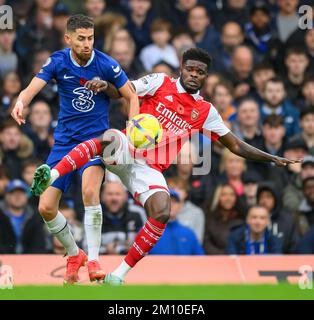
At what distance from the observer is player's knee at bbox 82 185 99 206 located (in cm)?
1122

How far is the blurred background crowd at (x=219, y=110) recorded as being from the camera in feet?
47.5

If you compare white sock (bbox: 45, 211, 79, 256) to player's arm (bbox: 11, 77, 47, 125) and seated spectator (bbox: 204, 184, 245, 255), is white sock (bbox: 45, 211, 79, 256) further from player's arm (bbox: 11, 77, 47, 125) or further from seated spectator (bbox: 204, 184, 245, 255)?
seated spectator (bbox: 204, 184, 245, 255)

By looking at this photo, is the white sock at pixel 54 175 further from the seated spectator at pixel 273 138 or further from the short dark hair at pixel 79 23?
the seated spectator at pixel 273 138

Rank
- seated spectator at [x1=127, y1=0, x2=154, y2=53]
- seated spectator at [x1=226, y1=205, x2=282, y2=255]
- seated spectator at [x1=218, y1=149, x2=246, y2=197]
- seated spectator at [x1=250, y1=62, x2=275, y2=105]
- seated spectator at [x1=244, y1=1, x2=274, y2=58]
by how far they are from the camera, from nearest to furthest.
A: seated spectator at [x1=226, y1=205, x2=282, y2=255] < seated spectator at [x1=218, y1=149, x2=246, y2=197] < seated spectator at [x1=250, y1=62, x2=275, y2=105] < seated spectator at [x1=127, y1=0, x2=154, y2=53] < seated spectator at [x1=244, y1=1, x2=274, y2=58]

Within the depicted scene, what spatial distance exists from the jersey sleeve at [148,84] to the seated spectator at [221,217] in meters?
3.50

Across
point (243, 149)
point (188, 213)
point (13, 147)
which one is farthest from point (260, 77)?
point (243, 149)

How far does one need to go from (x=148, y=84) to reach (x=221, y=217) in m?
3.70

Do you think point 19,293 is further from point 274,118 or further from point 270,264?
point 274,118

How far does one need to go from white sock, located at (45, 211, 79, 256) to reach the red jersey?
105 centimetres

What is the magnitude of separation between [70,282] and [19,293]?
248 cm

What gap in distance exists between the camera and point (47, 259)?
12953 millimetres

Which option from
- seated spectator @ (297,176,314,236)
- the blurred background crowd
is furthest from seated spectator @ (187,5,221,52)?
seated spectator @ (297,176,314,236)
